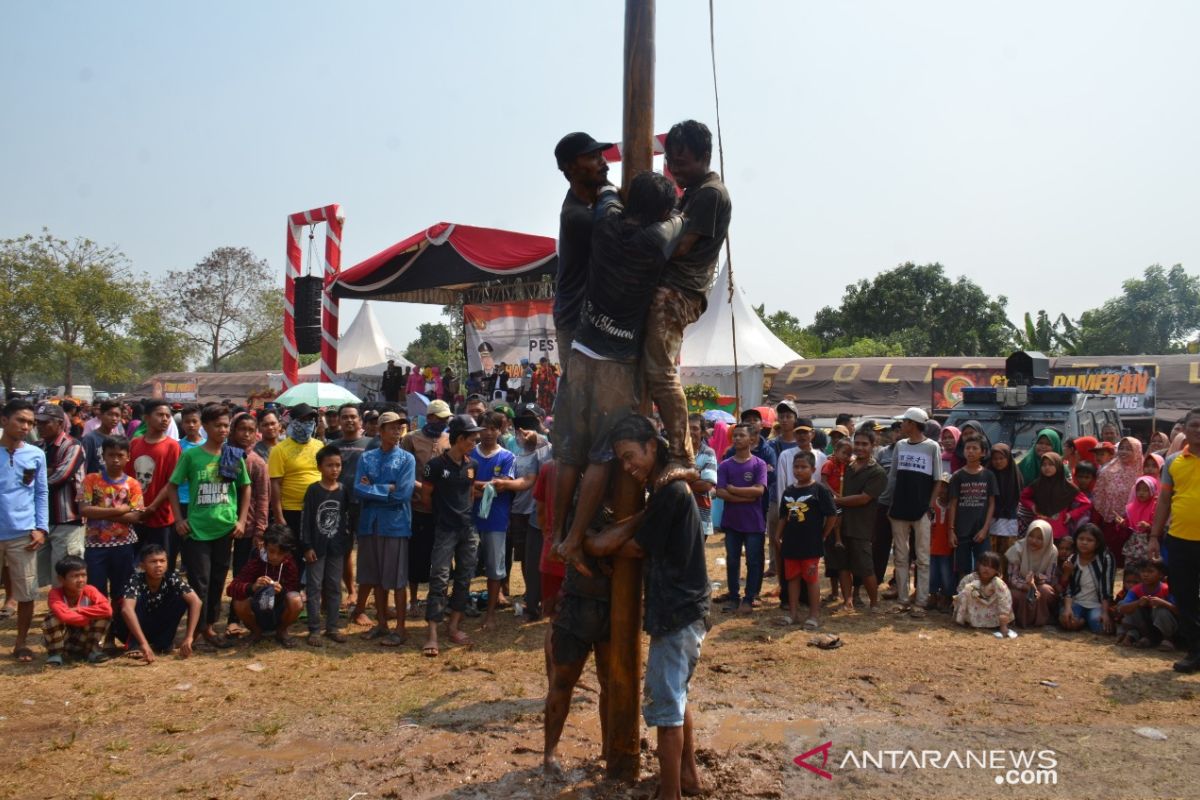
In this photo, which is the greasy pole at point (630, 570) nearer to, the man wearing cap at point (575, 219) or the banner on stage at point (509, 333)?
the man wearing cap at point (575, 219)

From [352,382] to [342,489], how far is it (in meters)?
19.3

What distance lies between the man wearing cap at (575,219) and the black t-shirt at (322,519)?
3.52 metres

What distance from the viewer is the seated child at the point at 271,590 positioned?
268 inches

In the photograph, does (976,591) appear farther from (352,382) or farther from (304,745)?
(352,382)

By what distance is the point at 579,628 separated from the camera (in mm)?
4125

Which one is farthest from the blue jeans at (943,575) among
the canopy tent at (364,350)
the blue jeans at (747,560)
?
the canopy tent at (364,350)

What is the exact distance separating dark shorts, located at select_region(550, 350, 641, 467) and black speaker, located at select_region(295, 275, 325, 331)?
11.8 meters

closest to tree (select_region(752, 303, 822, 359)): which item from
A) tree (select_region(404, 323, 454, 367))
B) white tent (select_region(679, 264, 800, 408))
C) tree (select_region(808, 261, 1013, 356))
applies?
tree (select_region(808, 261, 1013, 356))

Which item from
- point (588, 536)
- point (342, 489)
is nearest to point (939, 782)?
point (588, 536)

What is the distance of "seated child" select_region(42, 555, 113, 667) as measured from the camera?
20.3 feet

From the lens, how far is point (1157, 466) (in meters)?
8.50

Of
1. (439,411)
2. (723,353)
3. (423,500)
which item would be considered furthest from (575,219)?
(723,353)

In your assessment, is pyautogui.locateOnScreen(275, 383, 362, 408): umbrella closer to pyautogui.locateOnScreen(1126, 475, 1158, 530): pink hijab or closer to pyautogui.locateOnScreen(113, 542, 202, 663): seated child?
pyautogui.locateOnScreen(113, 542, 202, 663): seated child

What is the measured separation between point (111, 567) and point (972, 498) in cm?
731
